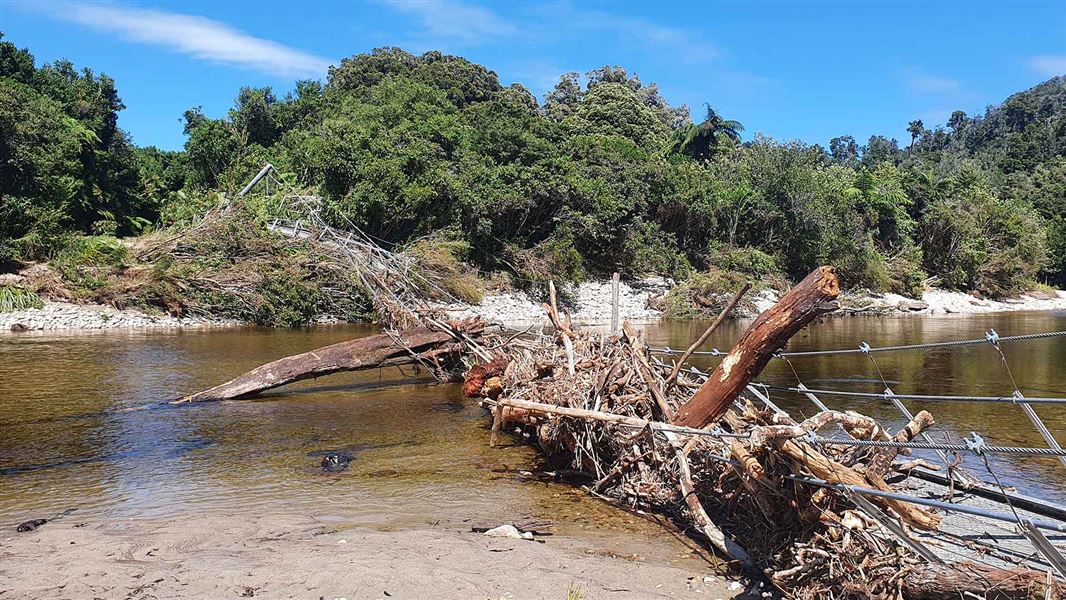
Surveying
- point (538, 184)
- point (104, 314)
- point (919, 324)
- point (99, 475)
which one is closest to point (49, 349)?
point (104, 314)

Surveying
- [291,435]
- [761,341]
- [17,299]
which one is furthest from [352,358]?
[17,299]

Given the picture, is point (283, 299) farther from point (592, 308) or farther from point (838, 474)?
point (838, 474)

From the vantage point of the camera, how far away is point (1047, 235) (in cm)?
4928

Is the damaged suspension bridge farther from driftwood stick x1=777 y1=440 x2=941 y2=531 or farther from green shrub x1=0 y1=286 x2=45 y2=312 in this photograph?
green shrub x1=0 y1=286 x2=45 y2=312

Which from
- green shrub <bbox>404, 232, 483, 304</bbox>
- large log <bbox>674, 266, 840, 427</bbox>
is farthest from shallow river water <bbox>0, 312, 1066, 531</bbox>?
green shrub <bbox>404, 232, 483, 304</bbox>

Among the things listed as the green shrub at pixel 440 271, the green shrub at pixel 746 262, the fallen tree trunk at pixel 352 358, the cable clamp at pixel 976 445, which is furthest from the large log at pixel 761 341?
the green shrub at pixel 746 262

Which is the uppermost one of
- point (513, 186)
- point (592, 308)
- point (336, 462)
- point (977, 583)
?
point (513, 186)

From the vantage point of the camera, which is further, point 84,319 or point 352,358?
point 84,319

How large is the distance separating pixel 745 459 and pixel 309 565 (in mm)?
3006

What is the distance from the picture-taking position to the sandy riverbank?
15.0 feet

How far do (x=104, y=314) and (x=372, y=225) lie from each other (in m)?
10.7

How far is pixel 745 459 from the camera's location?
4.88 meters

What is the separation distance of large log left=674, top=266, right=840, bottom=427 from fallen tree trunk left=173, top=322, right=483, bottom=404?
7425mm

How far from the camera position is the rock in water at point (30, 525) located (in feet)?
19.0
